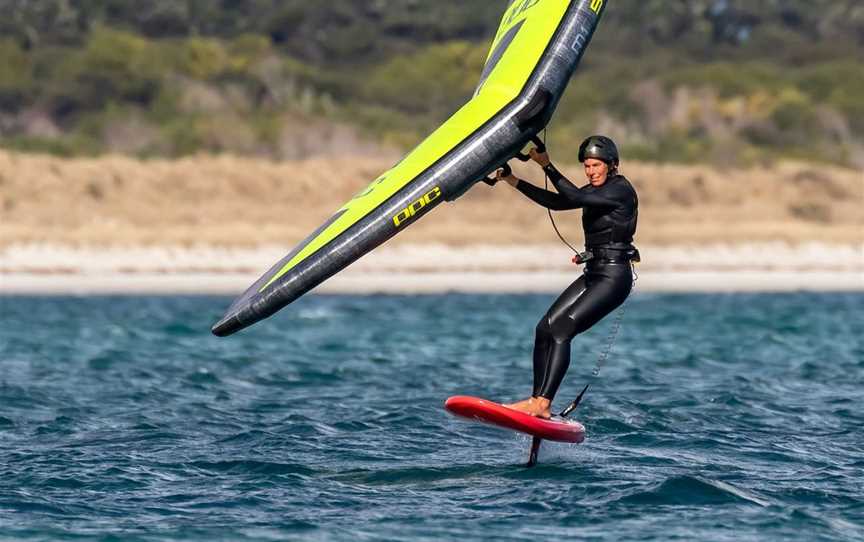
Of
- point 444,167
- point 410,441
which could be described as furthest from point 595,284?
point 410,441

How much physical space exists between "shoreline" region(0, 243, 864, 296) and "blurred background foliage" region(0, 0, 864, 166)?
34.3 feet

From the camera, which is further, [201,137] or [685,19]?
[685,19]

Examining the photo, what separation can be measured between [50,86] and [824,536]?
45228mm

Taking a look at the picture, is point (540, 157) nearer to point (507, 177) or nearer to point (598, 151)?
point (507, 177)

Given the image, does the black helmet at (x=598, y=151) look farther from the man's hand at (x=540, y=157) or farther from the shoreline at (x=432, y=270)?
the shoreline at (x=432, y=270)

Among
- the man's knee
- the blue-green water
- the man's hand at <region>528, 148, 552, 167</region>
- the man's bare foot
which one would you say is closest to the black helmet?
the man's hand at <region>528, 148, 552, 167</region>

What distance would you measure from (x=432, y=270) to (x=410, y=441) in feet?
66.8

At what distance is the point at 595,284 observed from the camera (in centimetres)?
1062

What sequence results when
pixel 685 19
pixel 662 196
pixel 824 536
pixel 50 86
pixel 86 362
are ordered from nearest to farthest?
pixel 824 536 → pixel 86 362 → pixel 662 196 → pixel 50 86 → pixel 685 19

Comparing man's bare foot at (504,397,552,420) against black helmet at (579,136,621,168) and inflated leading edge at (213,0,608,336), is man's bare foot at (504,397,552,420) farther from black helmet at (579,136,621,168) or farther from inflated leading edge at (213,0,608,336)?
black helmet at (579,136,621,168)

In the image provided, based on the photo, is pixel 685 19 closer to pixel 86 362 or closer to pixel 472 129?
pixel 86 362

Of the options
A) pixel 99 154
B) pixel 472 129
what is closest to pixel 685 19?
pixel 99 154

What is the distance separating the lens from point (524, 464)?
1081 centimetres

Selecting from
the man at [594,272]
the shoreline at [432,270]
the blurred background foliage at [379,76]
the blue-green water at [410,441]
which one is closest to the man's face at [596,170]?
the man at [594,272]
